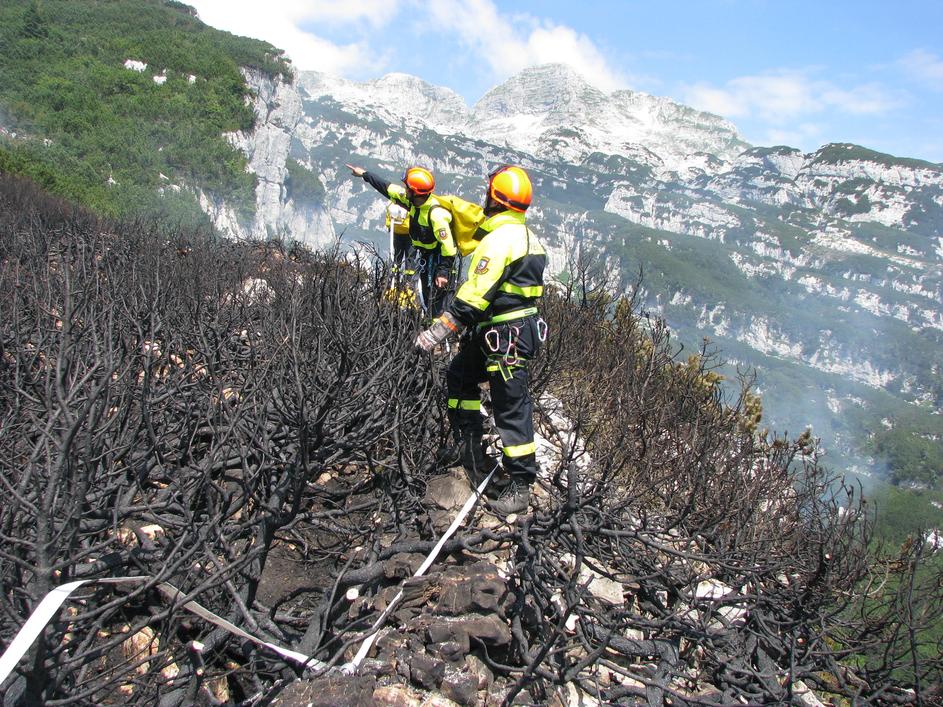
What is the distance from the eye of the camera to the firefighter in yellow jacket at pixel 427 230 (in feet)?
16.4

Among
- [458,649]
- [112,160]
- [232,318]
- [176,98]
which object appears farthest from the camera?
[176,98]

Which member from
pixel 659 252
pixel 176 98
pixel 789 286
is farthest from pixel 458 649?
pixel 789 286

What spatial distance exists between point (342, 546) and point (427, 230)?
3.50m

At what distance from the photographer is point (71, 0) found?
1729 inches

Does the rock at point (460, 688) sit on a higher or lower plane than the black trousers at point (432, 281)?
lower

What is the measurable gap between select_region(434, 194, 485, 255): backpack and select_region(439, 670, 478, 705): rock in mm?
2971

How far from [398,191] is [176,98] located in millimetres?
38695

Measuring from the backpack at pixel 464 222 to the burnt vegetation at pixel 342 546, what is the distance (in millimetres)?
723

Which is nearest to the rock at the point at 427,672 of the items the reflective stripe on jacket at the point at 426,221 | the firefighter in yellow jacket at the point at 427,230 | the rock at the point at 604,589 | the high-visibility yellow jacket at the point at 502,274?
the rock at the point at 604,589

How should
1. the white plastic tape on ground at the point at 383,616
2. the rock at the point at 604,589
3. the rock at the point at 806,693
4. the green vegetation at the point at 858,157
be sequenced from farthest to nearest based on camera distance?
1. the green vegetation at the point at 858,157
2. the rock at the point at 604,589
3. the rock at the point at 806,693
4. the white plastic tape on ground at the point at 383,616

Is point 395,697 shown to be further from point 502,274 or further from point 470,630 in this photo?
point 502,274

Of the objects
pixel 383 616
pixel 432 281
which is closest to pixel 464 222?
pixel 432 281

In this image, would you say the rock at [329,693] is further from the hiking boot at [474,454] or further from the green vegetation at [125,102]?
the green vegetation at [125,102]

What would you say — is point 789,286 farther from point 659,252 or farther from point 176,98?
point 176,98
